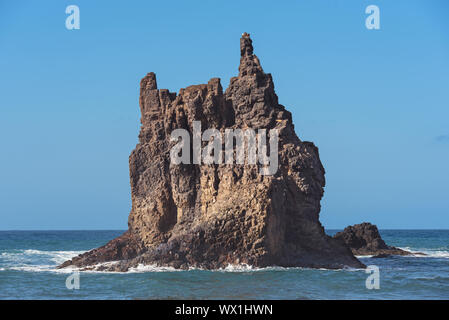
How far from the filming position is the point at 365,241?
53.3m

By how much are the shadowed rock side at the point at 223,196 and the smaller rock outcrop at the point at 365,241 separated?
2068 cm

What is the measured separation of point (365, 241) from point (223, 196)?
27.3 meters

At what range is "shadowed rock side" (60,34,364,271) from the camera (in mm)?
28219

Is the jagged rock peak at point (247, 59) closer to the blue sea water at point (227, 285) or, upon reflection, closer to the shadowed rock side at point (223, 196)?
the shadowed rock side at point (223, 196)

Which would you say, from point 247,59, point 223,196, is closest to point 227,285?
point 223,196

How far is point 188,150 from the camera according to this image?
103 ft

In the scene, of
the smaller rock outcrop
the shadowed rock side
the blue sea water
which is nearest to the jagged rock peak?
the shadowed rock side

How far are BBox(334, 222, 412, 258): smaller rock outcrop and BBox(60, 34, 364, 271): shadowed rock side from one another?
20.7 m

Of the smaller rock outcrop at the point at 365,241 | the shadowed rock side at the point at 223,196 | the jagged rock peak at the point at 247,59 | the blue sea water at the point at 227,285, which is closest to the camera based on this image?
the blue sea water at the point at 227,285

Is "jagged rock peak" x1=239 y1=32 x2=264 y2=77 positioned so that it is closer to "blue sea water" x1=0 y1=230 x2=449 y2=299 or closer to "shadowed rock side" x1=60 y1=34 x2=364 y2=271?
"shadowed rock side" x1=60 y1=34 x2=364 y2=271

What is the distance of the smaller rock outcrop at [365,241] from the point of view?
A: 50506mm

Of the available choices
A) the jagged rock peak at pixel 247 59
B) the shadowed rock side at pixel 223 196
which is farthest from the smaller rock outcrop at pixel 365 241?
the jagged rock peak at pixel 247 59

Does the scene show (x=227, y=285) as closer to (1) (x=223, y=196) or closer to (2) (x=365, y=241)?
(1) (x=223, y=196)
